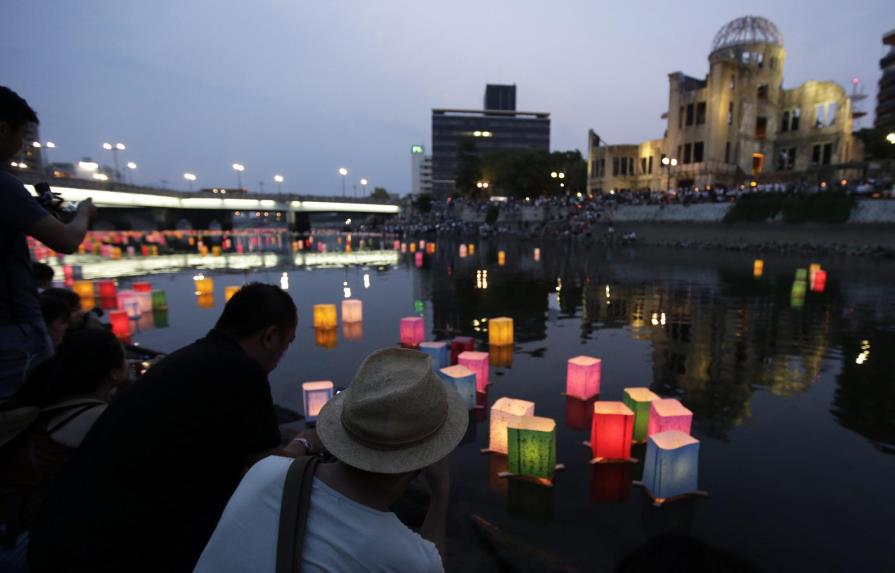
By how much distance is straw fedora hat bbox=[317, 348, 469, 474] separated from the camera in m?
1.43

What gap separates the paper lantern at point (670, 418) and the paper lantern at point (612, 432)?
0.25 meters

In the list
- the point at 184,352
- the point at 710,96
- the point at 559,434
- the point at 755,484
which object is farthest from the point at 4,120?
the point at 710,96

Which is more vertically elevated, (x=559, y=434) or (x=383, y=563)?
(x=383, y=563)

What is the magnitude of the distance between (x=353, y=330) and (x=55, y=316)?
6.11 meters

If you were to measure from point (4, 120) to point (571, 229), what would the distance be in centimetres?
4309

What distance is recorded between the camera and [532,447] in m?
4.66

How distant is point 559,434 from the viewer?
5738mm

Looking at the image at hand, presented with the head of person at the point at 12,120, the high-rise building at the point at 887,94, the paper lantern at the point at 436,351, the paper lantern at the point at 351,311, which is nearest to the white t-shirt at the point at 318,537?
the head of person at the point at 12,120

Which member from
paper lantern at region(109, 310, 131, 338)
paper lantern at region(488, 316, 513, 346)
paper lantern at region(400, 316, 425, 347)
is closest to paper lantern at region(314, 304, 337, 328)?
paper lantern at region(400, 316, 425, 347)

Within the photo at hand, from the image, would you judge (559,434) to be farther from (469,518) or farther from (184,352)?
(184,352)

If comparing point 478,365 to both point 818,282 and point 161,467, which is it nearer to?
point 161,467

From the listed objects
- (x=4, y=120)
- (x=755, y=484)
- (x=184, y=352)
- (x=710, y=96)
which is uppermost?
(x=710, y=96)

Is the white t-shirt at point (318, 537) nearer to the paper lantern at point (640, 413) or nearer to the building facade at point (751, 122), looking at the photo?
the paper lantern at point (640, 413)

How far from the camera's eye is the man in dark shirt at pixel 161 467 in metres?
1.78
